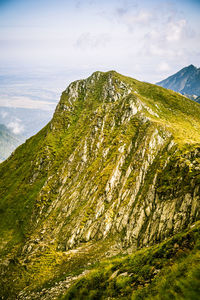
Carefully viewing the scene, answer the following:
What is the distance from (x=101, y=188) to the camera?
47.5 meters

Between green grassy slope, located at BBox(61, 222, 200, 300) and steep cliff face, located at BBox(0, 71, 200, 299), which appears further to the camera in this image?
steep cliff face, located at BBox(0, 71, 200, 299)

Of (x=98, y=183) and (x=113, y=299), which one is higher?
(x=98, y=183)

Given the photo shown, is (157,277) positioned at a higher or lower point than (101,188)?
lower

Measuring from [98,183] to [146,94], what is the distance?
6390 centimetres

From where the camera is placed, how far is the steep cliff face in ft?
107

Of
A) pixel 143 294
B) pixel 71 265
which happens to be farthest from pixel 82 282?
pixel 71 265

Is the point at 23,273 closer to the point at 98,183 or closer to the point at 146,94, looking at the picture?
the point at 98,183

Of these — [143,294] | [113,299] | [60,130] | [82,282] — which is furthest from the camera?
[60,130]

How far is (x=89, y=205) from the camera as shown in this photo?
46.2 meters

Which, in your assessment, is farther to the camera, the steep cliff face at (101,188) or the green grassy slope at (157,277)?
the steep cliff face at (101,188)

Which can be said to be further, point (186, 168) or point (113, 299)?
point (186, 168)

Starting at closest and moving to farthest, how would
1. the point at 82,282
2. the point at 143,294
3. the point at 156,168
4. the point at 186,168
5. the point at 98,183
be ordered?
the point at 143,294
the point at 82,282
the point at 186,168
the point at 156,168
the point at 98,183

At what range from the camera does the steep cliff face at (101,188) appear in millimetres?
32531

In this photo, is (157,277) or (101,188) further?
(101,188)
